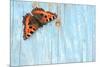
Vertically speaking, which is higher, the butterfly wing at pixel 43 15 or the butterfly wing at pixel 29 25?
the butterfly wing at pixel 43 15

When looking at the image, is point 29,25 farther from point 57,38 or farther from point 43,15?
point 57,38

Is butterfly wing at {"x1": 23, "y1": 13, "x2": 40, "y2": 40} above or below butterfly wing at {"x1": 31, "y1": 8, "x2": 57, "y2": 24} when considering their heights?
below

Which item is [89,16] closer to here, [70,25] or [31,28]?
[70,25]

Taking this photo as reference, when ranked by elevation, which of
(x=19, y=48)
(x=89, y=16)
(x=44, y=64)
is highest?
(x=89, y=16)

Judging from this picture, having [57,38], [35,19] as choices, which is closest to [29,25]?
[35,19]
